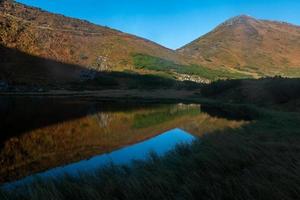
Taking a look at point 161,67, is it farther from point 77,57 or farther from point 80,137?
point 80,137

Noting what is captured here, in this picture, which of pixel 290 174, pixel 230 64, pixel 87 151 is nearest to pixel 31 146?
pixel 87 151

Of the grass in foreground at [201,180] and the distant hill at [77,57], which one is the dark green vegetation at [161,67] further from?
the grass in foreground at [201,180]

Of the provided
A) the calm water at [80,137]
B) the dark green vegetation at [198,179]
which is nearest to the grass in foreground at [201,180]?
the dark green vegetation at [198,179]

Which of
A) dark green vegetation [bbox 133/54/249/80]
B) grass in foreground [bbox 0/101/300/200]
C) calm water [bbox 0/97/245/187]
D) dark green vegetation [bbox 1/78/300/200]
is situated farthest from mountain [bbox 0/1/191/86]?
grass in foreground [bbox 0/101/300/200]

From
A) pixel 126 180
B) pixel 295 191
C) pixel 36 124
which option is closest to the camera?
pixel 295 191

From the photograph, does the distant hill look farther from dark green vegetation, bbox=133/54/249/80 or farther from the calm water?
the calm water

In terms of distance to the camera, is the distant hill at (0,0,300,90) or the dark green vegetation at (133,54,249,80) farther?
the dark green vegetation at (133,54,249,80)

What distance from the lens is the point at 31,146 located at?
19.0 meters

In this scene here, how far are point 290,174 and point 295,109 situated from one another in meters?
25.1

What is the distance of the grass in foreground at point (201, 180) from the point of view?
24.8 feet

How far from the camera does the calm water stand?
14.5 m

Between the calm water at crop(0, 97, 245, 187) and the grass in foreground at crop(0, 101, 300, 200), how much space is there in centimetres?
A: 194

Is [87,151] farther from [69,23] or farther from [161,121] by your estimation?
[69,23]

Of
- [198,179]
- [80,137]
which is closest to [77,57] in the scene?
[80,137]
